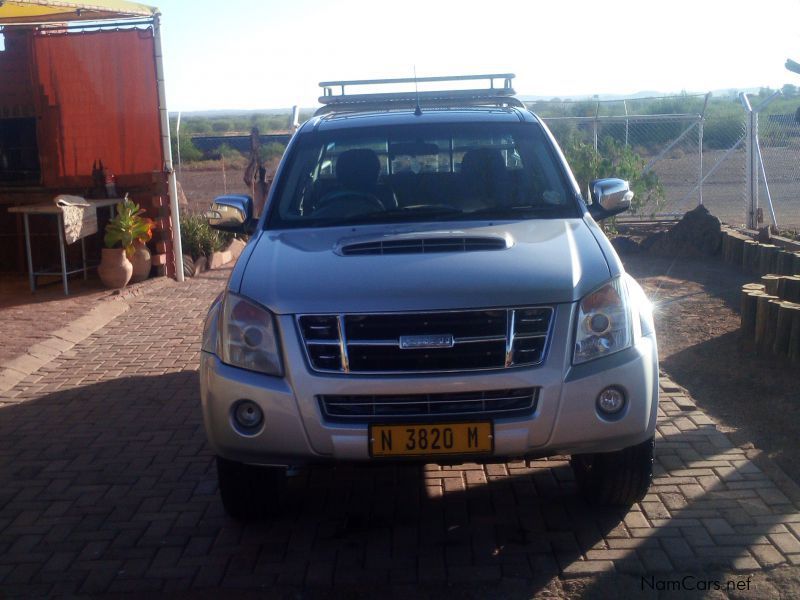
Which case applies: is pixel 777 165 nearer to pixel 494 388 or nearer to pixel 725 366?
pixel 725 366

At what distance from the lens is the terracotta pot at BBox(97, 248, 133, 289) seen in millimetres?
11070

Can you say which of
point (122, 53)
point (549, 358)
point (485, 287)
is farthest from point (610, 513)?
point (122, 53)

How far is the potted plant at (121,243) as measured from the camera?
11.1 meters

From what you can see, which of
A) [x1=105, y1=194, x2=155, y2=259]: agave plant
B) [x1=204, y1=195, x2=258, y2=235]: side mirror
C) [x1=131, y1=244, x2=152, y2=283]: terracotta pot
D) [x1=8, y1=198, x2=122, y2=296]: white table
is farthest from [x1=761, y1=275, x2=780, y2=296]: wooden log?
[x1=8, y1=198, x2=122, y2=296]: white table

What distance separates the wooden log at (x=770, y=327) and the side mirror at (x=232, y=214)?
4206 millimetres

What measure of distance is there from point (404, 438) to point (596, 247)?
133 centimetres

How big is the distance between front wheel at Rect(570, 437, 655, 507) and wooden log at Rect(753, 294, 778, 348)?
3560mm

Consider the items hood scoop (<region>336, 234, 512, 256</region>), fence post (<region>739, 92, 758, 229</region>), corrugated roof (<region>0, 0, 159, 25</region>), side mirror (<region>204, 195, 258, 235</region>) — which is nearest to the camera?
hood scoop (<region>336, 234, 512, 256</region>)

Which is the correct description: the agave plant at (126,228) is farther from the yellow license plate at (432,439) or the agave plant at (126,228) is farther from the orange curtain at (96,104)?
the yellow license plate at (432,439)

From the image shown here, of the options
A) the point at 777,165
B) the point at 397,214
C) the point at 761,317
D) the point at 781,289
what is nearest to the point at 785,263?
the point at 781,289

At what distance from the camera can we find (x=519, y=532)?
451 centimetres

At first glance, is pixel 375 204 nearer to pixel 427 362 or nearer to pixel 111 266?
pixel 427 362

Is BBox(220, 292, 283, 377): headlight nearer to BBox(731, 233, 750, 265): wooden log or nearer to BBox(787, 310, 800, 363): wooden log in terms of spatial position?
BBox(787, 310, 800, 363): wooden log

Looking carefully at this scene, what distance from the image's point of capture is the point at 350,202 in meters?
5.42
